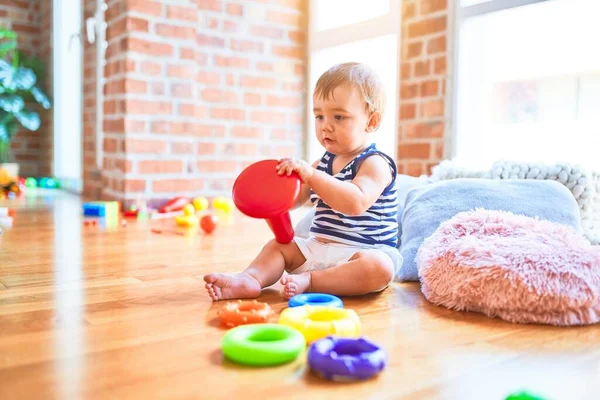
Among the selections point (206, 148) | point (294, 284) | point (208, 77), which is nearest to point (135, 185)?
point (206, 148)

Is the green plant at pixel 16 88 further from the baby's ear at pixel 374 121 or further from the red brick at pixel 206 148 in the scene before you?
the baby's ear at pixel 374 121

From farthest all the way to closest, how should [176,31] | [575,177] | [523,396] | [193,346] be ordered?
[176,31] < [575,177] < [193,346] < [523,396]

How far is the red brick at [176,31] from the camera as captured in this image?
288 cm

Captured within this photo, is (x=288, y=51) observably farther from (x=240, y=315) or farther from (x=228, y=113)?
(x=240, y=315)

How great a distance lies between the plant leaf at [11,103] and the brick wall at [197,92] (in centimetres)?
93

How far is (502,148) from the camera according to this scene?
2.35 metres

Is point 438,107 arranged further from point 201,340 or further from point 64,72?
point 64,72

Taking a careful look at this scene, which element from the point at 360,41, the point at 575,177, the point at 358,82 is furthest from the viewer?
the point at 360,41

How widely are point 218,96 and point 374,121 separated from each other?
202 cm

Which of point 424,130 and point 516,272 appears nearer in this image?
point 516,272

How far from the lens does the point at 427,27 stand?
248cm

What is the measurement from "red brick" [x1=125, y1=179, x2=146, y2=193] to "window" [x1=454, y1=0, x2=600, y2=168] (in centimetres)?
151

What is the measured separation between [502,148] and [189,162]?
5.07ft

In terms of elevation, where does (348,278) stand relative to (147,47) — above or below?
below
